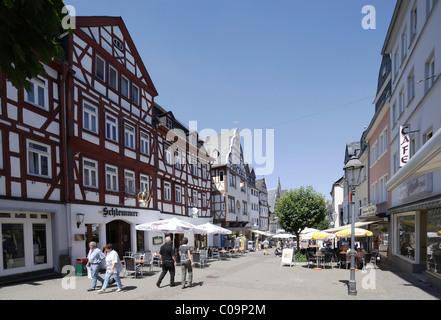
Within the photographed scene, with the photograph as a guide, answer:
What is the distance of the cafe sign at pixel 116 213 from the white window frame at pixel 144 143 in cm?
422

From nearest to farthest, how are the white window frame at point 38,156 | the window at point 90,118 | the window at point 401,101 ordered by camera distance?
the white window frame at point 38,156 < the window at point 401,101 < the window at point 90,118

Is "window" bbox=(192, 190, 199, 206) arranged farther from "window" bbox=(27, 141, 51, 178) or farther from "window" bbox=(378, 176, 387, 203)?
"window" bbox=(27, 141, 51, 178)

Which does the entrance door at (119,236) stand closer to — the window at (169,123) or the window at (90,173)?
the window at (90,173)

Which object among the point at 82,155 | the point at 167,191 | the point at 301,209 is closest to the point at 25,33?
the point at 82,155

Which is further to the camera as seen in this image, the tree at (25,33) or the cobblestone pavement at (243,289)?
the cobblestone pavement at (243,289)

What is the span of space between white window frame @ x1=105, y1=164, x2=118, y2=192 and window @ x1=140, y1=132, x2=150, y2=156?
3.21 m

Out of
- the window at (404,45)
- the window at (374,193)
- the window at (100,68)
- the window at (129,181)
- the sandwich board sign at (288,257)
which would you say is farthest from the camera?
the window at (374,193)

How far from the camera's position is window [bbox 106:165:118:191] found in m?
16.3

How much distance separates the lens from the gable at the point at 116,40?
51.9 ft

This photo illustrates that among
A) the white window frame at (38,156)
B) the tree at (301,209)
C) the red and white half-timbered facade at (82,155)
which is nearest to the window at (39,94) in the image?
the red and white half-timbered facade at (82,155)

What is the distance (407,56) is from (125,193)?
16166 millimetres

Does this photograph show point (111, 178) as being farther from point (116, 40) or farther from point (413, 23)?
point (413, 23)
